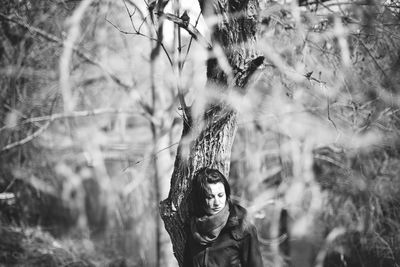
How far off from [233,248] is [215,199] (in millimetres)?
353

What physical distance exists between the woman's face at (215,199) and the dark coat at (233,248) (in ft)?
0.37

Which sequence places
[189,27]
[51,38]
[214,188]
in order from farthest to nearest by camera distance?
[51,38] → [189,27] → [214,188]

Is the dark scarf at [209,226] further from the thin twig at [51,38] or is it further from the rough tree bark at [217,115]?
the thin twig at [51,38]

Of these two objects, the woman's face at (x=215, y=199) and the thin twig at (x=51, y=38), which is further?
the thin twig at (x=51, y=38)

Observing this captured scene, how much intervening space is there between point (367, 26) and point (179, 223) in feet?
9.32

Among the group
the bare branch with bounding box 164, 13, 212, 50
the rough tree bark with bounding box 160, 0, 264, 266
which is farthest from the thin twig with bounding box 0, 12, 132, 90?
the rough tree bark with bounding box 160, 0, 264, 266

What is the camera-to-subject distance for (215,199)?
2.96m

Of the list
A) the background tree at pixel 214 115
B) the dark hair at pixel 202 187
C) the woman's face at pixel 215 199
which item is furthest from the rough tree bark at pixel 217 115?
the woman's face at pixel 215 199

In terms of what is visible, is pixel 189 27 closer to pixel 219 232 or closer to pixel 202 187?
pixel 202 187

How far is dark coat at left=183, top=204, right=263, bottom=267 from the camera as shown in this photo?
2.97 meters

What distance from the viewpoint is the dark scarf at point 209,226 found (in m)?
2.95

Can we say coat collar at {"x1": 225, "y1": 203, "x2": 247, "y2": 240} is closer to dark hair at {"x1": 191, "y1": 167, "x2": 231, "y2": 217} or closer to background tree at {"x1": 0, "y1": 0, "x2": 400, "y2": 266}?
dark hair at {"x1": 191, "y1": 167, "x2": 231, "y2": 217}

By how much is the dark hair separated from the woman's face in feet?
0.08

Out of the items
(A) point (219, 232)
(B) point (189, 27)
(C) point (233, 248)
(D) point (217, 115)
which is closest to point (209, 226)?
(A) point (219, 232)
